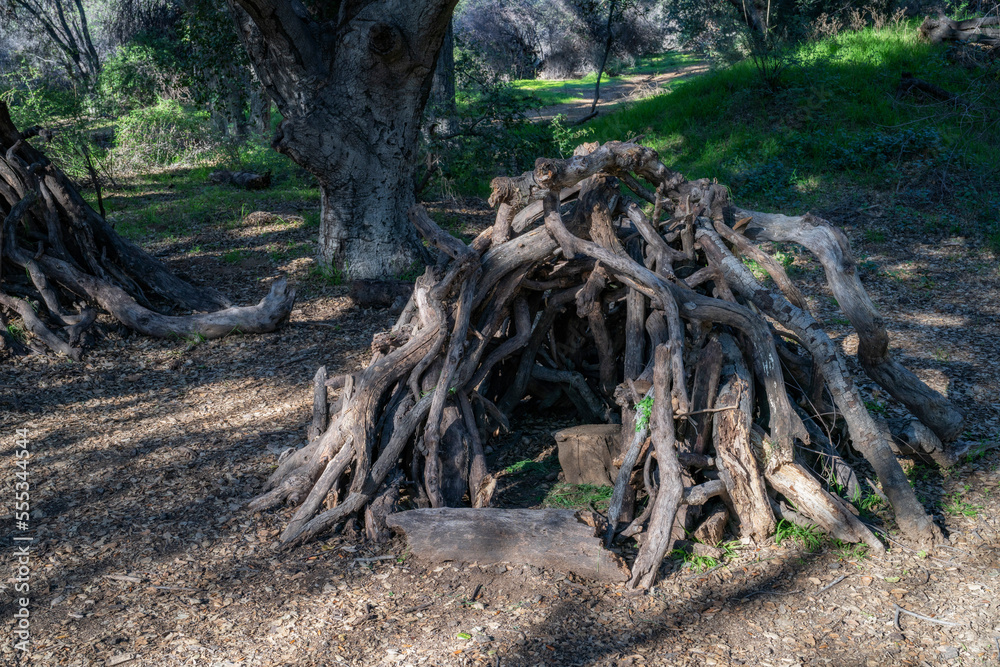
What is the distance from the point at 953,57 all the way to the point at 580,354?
10093 mm

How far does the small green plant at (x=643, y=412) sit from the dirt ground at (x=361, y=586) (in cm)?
68

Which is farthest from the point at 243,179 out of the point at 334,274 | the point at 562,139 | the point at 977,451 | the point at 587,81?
the point at 587,81

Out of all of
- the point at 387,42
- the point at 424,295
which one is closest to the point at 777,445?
the point at 424,295

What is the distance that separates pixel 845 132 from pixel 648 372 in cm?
889

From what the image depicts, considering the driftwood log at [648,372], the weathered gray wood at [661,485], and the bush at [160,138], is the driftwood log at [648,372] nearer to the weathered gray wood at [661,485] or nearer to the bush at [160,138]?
the weathered gray wood at [661,485]

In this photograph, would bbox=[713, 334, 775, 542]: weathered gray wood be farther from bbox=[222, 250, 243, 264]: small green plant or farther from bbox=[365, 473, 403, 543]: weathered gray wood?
bbox=[222, 250, 243, 264]: small green plant

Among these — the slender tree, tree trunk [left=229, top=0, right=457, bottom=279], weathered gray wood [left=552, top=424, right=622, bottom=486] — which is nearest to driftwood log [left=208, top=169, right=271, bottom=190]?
tree trunk [left=229, top=0, right=457, bottom=279]

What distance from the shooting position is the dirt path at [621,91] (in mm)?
16703

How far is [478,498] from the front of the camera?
3990mm

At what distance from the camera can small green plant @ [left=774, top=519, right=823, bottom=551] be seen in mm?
3635

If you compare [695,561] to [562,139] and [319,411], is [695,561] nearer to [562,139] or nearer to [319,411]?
[319,411]

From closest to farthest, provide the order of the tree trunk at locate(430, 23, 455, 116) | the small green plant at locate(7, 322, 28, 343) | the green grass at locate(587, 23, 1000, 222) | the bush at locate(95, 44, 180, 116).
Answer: the small green plant at locate(7, 322, 28, 343)
the green grass at locate(587, 23, 1000, 222)
the tree trunk at locate(430, 23, 455, 116)
the bush at locate(95, 44, 180, 116)

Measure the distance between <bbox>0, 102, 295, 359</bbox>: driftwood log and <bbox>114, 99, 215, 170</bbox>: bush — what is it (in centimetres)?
792

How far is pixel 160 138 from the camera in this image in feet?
49.2
